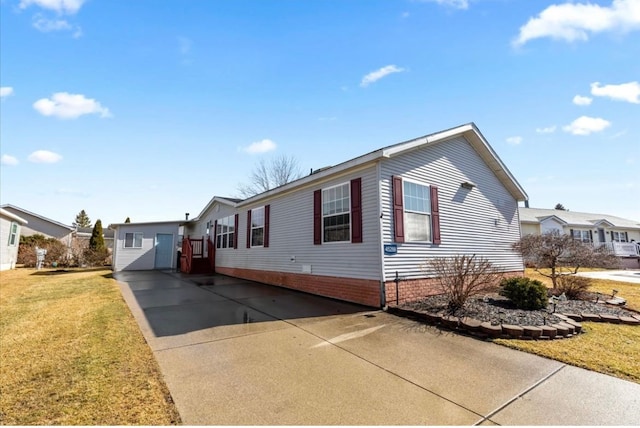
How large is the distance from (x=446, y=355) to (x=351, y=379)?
1637 millimetres

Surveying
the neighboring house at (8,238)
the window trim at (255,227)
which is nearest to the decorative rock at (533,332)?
the window trim at (255,227)

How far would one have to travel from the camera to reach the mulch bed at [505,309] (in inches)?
219

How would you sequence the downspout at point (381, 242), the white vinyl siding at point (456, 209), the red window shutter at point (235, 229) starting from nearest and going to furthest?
the downspout at point (381, 242), the white vinyl siding at point (456, 209), the red window shutter at point (235, 229)

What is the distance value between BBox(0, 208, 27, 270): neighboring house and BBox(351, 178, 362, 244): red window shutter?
20029 millimetres

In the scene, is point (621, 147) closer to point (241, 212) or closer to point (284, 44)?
point (284, 44)

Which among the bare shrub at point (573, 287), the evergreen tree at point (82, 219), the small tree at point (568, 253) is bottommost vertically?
the bare shrub at point (573, 287)

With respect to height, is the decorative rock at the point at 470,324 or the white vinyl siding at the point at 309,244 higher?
the white vinyl siding at the point at 309,244

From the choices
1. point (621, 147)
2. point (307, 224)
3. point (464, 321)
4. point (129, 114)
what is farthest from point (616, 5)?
point (129, 114)

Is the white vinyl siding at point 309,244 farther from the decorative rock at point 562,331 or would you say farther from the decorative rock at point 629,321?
the decorative rock at point 629,321

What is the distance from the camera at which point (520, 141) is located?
1081 centimetres

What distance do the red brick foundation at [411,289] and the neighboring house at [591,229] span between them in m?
16.6

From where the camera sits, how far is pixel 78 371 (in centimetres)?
369

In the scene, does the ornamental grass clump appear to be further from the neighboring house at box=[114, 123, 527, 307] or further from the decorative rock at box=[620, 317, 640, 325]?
the neighboring house at box=[114, 123, 527, 307]

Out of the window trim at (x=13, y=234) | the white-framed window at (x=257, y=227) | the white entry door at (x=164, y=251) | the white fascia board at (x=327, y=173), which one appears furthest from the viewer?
the white entry door at (x=164, y=251)
